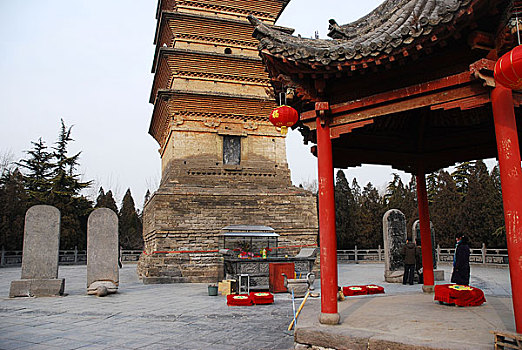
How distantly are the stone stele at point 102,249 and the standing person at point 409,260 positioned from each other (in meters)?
9.26

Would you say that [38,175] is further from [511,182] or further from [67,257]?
[511,182]

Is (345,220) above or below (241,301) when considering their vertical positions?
above

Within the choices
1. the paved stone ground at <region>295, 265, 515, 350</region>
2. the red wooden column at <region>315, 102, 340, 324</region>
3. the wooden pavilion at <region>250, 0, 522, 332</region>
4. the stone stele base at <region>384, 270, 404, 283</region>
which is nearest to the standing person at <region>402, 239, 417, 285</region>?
the stone stele base at <region>384, 270, 404, 283</region>

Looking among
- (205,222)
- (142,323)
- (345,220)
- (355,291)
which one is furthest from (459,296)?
(345,220)

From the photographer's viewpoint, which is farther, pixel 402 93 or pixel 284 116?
pixel 284 116

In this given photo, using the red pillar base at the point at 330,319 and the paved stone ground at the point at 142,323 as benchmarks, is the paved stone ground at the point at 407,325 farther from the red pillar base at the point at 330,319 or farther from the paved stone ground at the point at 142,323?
the paved stone ground at the point at 142,323

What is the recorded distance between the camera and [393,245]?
48.1 feet

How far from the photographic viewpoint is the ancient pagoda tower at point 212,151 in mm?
16469

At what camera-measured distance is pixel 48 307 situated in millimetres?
9820

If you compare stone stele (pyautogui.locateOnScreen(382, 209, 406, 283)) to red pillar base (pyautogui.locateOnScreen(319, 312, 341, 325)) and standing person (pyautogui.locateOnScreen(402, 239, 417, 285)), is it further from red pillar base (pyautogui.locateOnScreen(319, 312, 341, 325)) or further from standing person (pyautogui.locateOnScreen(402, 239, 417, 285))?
red pillar base (pyautogui.locateOnScreen(319, 312, 341, 325))

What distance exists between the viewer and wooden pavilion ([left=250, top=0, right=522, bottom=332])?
4285 mm

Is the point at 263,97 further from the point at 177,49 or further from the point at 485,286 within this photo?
the point at 485,286

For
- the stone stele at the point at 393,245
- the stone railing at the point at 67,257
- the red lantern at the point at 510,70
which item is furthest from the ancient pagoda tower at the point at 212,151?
the stone railing at the point at 67,257

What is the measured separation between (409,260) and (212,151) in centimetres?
961
